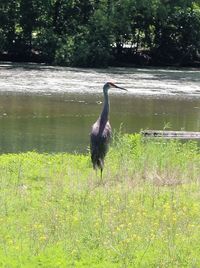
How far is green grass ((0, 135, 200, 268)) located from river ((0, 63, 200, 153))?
424cm

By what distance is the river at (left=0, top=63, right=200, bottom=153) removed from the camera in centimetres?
2095

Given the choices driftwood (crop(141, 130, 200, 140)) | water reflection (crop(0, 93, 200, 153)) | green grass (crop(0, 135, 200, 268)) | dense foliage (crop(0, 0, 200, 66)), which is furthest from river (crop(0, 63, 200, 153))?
green grass (crop(0, 135, 200, 268))

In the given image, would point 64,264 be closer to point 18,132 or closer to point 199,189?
point 199,189

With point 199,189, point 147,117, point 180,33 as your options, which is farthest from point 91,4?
point 199,189

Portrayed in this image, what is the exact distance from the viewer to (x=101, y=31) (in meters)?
44.8

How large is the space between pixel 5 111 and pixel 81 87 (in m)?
8.37

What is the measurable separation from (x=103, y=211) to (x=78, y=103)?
63.2ft

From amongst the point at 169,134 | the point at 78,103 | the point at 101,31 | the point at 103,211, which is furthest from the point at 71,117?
the point at 101,31

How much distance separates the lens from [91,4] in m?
47.8

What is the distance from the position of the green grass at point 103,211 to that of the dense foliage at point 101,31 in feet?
97.4

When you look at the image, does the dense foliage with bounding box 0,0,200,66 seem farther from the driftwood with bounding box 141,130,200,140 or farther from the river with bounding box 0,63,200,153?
the driftwood with bounding box 141,130,200,140

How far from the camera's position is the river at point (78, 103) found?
20953 millimetres

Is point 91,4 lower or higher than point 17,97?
higher

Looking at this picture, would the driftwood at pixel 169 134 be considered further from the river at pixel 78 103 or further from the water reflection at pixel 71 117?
the water reflection at pixel 71 117
